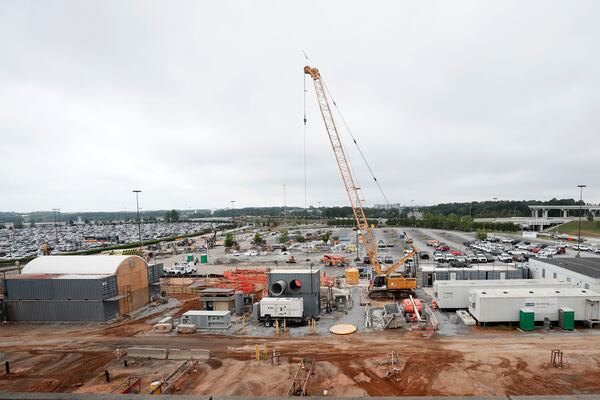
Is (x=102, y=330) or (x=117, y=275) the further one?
(x=117, y=275)

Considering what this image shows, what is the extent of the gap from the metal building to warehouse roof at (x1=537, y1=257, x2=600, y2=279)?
4011cm

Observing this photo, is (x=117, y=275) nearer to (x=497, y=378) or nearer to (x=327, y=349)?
(x=327, y=349)

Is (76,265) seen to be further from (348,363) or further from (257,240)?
(257,240)

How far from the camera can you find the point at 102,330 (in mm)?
24750

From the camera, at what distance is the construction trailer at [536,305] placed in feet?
75.0

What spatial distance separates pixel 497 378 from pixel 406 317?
9.35 metres

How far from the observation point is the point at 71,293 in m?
26.4

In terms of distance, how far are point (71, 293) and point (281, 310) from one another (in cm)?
1701

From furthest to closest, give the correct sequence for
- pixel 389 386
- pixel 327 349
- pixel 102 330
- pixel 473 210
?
pixel 473 210
pixel 102 330
pixel 327 349
pixel 389 386

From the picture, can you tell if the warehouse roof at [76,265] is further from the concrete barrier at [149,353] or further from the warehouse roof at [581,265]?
the warehouse roof at [581,265]

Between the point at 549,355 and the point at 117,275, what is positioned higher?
the point at 117,275

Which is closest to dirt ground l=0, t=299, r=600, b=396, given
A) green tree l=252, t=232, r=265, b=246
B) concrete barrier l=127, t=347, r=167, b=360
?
concrete barrier l=127, t=347, r=167, b=360

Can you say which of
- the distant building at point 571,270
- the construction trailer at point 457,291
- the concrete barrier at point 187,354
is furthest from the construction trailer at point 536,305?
the concrete barrier at point 187,354

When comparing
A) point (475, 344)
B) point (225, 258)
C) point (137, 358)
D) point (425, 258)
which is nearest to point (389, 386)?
point (475, 344)
